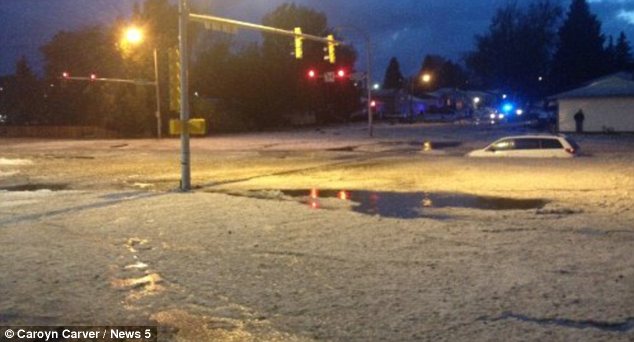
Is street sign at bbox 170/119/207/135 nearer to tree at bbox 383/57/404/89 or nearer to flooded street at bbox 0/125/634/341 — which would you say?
flooded street at bbox 0/125/634/341

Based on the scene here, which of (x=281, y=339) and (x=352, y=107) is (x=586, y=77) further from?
(x=281, y=339)

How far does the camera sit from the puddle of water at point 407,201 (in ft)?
49.6

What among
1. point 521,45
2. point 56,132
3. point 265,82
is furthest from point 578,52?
point 56,132

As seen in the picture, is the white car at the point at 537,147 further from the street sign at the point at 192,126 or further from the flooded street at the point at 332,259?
the street sign at the point at 192,126

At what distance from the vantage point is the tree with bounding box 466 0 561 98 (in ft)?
320

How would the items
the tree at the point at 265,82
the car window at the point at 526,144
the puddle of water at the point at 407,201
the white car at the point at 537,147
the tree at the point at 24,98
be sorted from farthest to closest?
the tree at the point at 24,98, the tree at the point at 265,82, the car window at the point at 526,144, the white car at the point at 537,147, the puddle of water at the point at 407,201

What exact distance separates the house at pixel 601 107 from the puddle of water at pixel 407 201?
37.8 m

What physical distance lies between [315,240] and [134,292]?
12.7 ft

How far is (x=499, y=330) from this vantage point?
6621 millimetres

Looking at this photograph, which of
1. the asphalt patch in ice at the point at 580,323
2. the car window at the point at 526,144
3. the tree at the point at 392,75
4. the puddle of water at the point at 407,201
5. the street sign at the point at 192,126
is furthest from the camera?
the tree at the point at 392,75

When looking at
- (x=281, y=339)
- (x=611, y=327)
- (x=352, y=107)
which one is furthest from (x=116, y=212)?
(x=352, y=107)

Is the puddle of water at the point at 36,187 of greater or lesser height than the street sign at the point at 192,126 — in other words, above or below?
below

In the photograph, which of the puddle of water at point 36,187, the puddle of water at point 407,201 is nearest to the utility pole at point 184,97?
the puddle of water at point 407,201

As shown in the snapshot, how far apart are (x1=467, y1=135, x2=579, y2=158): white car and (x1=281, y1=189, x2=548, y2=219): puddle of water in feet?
41.1
